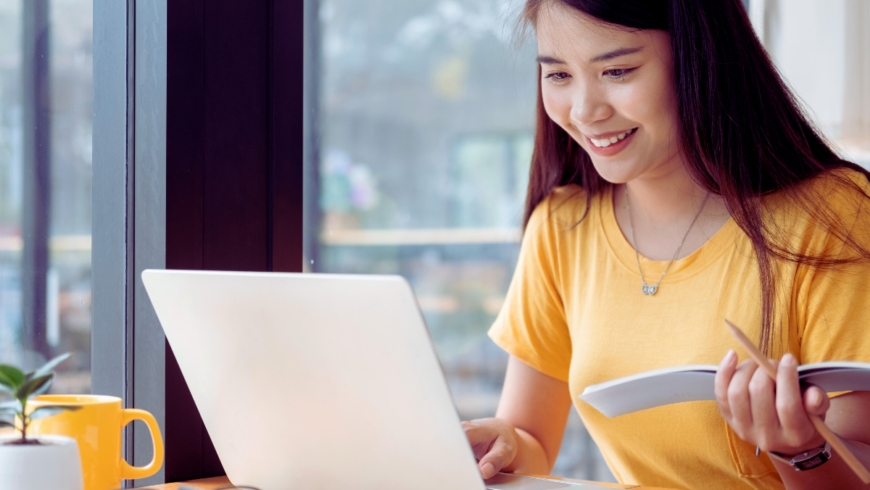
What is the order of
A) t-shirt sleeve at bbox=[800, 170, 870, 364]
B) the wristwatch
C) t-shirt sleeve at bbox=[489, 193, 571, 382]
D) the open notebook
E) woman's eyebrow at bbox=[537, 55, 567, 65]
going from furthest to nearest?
t-shirt sleeve at bbox=[489, 193, 571, 382]
woman's eyebrow at bbox=[537, 55, 567, 65]
t-shirt sleeve at bbox=[800, 170, 870, 364]
the wristwatch
the open notebook

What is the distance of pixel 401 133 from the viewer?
328cm

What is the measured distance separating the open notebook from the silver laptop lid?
180mm

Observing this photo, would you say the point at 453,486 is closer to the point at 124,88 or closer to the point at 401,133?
the point at 124,88

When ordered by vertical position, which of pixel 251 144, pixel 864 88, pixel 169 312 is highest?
pixel 864 88

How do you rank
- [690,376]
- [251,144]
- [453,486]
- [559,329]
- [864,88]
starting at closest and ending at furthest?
1. [453,486]
2. [690,376]
3. [251,144]
4. [559,329]
5. [864,88]

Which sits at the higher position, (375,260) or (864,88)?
(864,88)

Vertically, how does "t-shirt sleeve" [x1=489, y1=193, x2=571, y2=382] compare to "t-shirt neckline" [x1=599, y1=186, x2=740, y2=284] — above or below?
below

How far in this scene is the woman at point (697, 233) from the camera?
93 centimetres

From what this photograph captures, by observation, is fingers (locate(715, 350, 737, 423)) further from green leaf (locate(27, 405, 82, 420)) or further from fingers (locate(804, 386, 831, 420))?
green leaf (locate(27, 405, 82, 420))

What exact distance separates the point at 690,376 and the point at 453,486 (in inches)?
9.7

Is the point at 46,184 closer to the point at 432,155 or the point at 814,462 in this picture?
the point at 814,462

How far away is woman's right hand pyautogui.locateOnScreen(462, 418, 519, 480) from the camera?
82 cm

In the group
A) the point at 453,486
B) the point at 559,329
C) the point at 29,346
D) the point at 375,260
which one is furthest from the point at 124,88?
the point at 375,260

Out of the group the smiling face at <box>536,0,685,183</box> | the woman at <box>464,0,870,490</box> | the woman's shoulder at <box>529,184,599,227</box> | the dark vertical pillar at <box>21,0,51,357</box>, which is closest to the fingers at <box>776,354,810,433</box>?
the woman at <box>464,0,870,490</box>
